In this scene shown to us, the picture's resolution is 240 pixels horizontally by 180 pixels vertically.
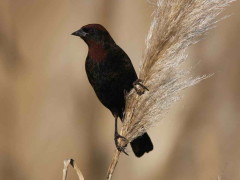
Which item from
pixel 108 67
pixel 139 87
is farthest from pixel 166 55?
pixel 108 67

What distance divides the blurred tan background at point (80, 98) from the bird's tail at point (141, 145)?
209 cm

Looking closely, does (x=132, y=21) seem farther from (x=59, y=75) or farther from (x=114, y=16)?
(x=59, y=75)

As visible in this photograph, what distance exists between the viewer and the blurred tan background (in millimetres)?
4980

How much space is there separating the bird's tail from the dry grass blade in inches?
22.3

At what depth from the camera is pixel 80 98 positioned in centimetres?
504

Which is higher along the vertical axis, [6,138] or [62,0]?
[62,0]

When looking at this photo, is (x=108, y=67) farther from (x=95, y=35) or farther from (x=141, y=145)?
(x=141, y=145)

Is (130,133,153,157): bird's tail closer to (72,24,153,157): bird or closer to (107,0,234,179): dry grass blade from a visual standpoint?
(72,24,153,157): bird

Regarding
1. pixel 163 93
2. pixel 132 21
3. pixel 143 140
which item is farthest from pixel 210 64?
pixel 163 93

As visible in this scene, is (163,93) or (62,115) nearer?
(163,93)

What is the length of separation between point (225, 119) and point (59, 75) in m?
1.20

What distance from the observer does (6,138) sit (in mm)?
4957

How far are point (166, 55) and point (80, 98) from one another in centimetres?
286

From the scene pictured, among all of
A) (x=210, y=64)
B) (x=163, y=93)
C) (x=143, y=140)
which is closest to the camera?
(x=163, y=93)
